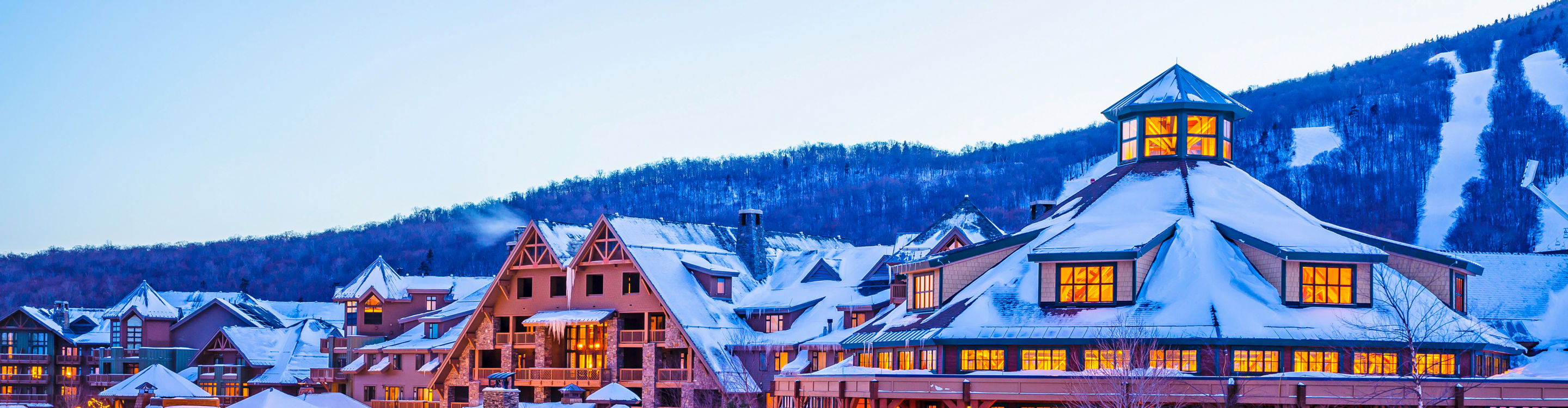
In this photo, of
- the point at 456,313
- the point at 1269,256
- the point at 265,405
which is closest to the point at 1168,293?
the point at 1269,256

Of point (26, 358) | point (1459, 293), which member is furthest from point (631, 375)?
point (26, 358)

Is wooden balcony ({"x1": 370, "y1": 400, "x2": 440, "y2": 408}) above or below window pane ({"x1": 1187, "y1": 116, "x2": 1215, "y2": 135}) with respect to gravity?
below

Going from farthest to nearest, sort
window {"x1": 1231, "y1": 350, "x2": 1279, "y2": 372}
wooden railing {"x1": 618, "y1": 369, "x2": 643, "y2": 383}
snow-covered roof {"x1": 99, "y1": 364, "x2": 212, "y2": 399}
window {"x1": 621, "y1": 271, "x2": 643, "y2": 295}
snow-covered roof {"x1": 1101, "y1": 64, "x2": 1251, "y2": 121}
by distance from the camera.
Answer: snow-covered roof {"x1": 99, "y1": 364, "x2": 212, "y2": 399}
window {"x1": 621, "y1": 271, "x2": 643, "y2": 295}
wooden railing {"x1": 618, "y1": 369, "x2": 643, "y2": 383}
snow-covered roof {"x1": 1101, "y1": 64, "x2": 1251, "y2": 121}
window {"x1": 1231, "y1": 350, "x2": 1279, "y2": 372}

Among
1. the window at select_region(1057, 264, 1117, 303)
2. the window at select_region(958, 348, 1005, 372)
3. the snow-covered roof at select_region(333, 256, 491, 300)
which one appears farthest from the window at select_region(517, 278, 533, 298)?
the window at select_region(1057, 264, 1117, 303)

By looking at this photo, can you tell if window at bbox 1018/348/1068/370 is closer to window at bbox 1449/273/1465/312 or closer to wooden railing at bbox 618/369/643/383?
window at bbox 1449/273/1465/312

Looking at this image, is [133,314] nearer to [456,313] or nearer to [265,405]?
[456,313]

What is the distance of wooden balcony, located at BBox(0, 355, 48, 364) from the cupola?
79777mm

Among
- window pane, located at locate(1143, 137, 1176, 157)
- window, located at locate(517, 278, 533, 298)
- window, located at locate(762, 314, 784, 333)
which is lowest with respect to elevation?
window, located at locate(762, 314, 784, 333)

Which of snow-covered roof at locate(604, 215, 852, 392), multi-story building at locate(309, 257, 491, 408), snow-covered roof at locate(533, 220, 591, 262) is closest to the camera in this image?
snow-covered roof at locate(604, 215, 852, 392)

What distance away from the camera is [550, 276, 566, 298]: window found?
70562 millimetres

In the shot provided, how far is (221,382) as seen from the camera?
92438 millimetres

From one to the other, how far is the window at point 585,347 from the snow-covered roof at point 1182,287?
713 inches

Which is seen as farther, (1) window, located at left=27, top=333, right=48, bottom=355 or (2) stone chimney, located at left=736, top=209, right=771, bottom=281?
(1) window, located at left=27, top=333, right=48, bottom=355

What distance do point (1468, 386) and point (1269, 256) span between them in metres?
8.41
